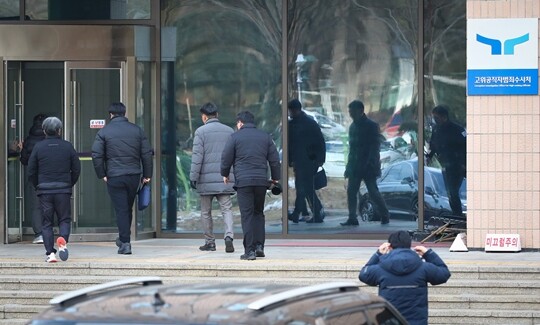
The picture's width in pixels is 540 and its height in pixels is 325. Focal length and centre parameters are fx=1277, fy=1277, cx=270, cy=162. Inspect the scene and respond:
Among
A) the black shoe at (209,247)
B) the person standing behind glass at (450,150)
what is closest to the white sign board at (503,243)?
the person standing behind glass at (450,150)

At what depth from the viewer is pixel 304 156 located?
55.7 ft

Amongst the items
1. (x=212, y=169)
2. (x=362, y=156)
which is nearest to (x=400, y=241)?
(x=212, y=169)

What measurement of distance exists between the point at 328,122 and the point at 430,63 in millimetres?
1546

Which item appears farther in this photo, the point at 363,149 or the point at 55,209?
the point at 363,149

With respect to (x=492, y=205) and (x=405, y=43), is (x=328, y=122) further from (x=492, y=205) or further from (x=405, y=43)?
(x=492, y=205)

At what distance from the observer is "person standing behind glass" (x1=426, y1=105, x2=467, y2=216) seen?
1659cm

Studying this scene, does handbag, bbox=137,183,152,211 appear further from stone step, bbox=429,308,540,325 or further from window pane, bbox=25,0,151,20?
stone step, bbox=429,308,540,325

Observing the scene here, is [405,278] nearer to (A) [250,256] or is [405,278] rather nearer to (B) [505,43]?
(A) [250,256]

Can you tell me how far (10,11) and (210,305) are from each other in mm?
12280

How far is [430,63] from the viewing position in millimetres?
16562

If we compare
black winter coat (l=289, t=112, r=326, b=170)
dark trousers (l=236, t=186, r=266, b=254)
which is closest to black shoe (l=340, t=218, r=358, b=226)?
black winter coat (l=289, t=112, r=326, b=170)

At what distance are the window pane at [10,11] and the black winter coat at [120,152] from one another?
305cm

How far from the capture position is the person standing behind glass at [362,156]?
663 inches

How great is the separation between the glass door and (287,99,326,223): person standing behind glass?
2.36 metres
